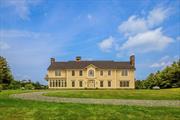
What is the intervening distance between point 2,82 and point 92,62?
2288 centimetres

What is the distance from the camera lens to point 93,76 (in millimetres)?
64312

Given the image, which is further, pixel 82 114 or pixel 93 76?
pixel 93 76

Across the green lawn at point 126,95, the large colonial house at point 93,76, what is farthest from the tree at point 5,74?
the green lawn at point 126,95

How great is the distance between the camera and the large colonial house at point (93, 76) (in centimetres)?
6406

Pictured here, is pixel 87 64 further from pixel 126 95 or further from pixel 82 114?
pixel 82 114

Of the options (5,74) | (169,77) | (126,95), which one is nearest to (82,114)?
(126,95)

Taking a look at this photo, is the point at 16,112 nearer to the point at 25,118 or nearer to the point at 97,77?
the point at 25,118

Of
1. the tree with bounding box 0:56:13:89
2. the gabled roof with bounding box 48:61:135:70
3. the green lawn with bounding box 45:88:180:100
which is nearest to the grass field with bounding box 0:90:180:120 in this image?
the green lawn with bounding box 45:88:180:100

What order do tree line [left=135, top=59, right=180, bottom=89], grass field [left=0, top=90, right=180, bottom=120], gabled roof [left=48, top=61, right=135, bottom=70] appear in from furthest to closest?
gabled roof [left=48, top=61, right=135, bottom=70] < tree line [left=135, top=59, right=180, bottom=89] < grass field [left=0, top=90, right=180, bottom=120]

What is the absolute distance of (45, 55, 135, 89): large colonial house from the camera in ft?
210

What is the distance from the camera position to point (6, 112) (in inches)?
550

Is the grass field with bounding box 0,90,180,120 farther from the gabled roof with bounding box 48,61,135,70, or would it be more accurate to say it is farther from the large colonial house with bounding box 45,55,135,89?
the gabled roof with bounding box 48,61,135,70

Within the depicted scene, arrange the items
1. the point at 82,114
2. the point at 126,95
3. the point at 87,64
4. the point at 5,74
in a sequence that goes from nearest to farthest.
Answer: the point at 82,114, the point at 126,95, the point at 5,74, the point at 87,64

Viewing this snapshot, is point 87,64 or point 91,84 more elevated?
point 87,64
